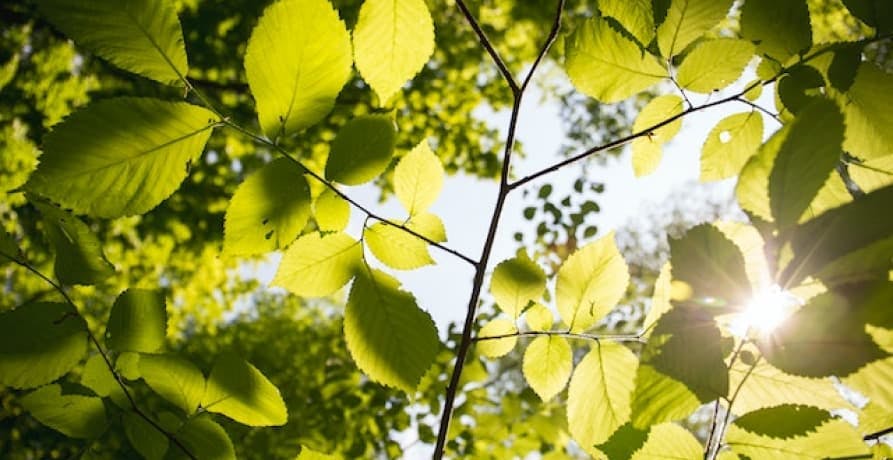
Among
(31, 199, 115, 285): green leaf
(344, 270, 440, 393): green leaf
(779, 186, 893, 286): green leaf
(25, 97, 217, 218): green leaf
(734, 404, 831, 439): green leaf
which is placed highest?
(779, 186, 893, 286): green leaf

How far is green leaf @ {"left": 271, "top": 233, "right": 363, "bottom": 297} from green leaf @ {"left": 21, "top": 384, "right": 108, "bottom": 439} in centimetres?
41

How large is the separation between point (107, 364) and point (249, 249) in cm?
44

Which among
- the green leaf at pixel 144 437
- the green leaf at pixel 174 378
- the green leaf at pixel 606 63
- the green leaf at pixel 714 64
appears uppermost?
the green leaf at pixel 714 64

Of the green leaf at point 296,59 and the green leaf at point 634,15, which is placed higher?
the green leaf at point 634,15

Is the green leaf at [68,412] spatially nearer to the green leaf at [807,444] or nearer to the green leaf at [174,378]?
the green leaf at [174,378]

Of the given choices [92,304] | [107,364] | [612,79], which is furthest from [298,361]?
[612,79]

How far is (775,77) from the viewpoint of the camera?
29.2 inches

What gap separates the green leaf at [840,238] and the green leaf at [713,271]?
4cm

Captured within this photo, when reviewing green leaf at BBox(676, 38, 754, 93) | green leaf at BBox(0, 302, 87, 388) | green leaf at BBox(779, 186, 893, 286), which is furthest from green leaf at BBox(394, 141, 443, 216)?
green leaf at BBox(779, 186, 893, 286)

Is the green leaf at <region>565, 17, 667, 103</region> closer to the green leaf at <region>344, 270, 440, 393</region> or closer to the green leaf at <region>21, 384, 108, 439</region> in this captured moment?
the green leaf at <region>344, 270, 440, 393</region>

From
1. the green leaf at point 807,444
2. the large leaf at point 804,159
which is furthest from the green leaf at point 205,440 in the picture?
the large leaf at point 804,159

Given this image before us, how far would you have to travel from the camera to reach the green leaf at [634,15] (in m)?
0.76

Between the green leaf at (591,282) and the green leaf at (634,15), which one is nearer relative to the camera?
the green leaf at (634,15)

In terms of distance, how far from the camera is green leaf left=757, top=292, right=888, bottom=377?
446 mm
